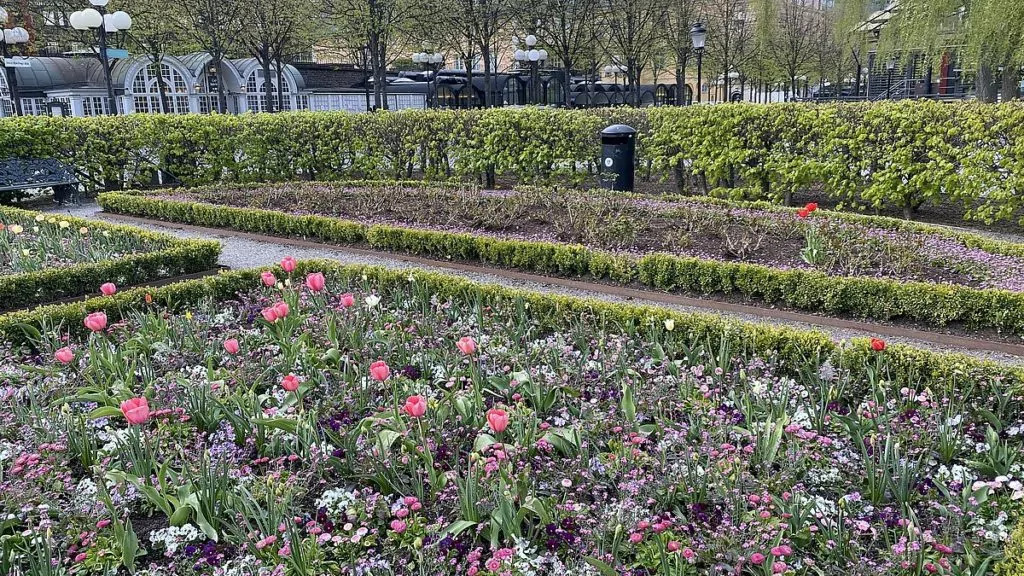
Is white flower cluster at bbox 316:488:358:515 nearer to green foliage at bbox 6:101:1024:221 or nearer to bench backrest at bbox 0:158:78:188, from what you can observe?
green foliage at bbox 6:101:1024:221

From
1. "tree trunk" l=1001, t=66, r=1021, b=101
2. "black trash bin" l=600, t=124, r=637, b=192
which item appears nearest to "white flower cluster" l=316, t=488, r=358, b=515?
"black trash bin" l=600, t=124, r=637, b=192

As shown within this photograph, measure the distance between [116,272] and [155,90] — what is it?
29.7 metres

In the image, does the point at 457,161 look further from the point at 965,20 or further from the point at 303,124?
the point at 965,20

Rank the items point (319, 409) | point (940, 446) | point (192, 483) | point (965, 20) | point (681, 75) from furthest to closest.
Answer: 1. point (681, 75)
2. point (965, 20)
3. point (319, 409)
4. point (940, 446)
5. point (192, 483)

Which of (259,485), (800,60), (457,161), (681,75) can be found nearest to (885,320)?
(259,485)

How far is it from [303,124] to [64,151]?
4224 mm

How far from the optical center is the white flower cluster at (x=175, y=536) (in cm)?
289

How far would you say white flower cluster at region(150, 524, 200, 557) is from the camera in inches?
114

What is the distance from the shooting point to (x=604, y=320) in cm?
493

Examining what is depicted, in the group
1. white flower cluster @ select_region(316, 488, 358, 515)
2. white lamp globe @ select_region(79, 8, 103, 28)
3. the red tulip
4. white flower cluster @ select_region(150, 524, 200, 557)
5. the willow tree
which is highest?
white lamp globe @ select_region(79, 8, 103, 28)

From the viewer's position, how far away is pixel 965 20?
1330 centimetres

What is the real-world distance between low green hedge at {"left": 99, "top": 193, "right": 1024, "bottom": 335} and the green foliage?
2.04 meters

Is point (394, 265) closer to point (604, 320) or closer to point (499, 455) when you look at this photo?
point (604, 320)

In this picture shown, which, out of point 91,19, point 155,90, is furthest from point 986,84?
point 155,90
